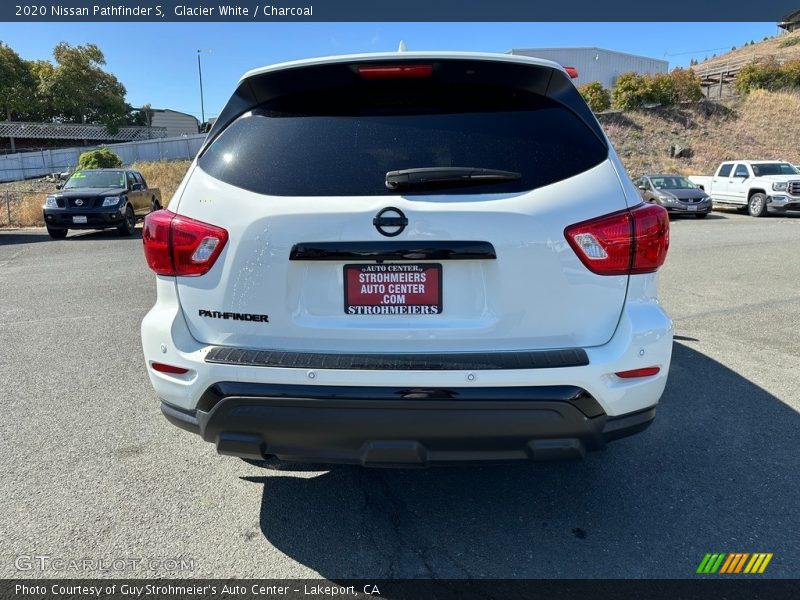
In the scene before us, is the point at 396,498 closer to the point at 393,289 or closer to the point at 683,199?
the point at 393,289

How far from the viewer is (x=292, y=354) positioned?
2193 mm

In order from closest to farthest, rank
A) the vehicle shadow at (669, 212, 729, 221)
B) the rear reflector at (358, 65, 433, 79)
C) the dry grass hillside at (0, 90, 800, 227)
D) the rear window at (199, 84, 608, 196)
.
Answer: the rear window at (199, 84, 608, 196), the rear reflector at (358, 65, 433, 79), the vehicle shadow at (669, 212, 729, 221), the dry grass hillside at (0, 90, 800, 227)

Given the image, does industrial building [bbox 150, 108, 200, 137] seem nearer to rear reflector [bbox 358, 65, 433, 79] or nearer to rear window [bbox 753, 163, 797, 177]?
rear window [bbox 753, 163, 797, 177]

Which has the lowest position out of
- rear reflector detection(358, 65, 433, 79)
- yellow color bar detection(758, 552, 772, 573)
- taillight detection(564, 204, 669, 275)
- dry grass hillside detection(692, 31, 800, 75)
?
yellow color bar detection(758, 552, 772, 573)

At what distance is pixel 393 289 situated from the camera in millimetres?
2154

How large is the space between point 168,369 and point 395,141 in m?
1.33

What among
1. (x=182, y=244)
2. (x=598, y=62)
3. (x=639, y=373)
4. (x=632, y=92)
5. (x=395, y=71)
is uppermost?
(x=598, y=62)

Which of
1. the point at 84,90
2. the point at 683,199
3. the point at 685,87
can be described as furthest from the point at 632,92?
the point at 84,90

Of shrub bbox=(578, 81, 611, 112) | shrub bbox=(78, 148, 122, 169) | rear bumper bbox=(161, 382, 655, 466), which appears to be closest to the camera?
rear bumper bbox=(161, 382, 655, 466)

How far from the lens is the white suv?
6.86ft

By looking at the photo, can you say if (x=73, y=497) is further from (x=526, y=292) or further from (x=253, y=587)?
(x=526, y=292)

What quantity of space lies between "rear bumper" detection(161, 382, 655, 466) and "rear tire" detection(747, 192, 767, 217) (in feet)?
67.2

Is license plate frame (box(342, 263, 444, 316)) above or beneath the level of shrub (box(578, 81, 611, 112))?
beneath

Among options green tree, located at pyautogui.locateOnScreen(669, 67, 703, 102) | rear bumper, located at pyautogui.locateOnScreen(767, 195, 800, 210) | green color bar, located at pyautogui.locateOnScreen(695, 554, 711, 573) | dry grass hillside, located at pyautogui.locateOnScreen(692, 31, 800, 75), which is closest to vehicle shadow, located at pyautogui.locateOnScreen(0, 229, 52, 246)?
green color bar, located at pyautogui.locateOnScreen(695, 554, 711, 573)
